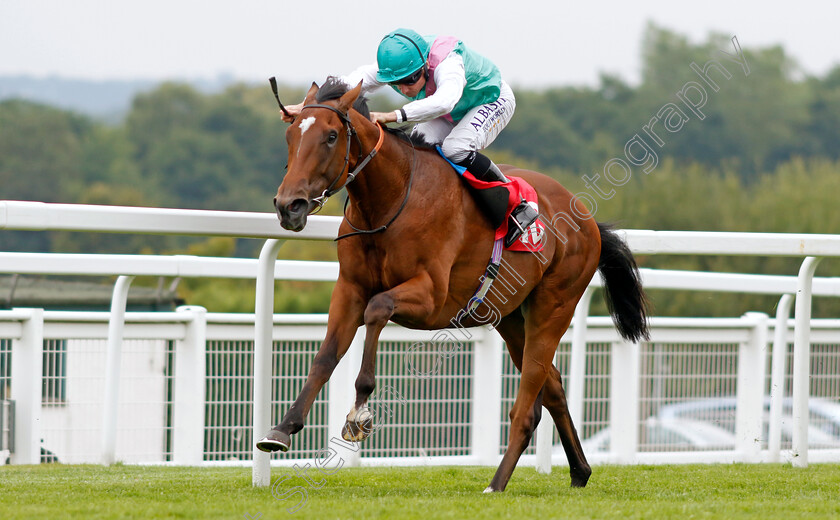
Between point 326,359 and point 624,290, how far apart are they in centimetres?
223

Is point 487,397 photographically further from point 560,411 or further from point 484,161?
point 484,161

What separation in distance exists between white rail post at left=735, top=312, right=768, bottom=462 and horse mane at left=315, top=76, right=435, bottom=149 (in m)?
3.44

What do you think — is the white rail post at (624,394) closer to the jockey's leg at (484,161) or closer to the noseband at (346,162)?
the jockey's leg at (484,161)

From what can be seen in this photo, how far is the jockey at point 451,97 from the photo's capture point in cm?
486

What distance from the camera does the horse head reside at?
4.26 m

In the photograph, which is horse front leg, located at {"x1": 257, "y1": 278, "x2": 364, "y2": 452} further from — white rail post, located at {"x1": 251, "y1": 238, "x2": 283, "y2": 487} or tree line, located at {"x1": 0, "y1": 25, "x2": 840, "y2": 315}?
tree line, located at {"x1": 0, "y1": 25, "x2": 840, "y2": 315}

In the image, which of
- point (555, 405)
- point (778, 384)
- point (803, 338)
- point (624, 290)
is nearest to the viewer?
point (555, 405)

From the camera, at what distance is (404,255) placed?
185 inches

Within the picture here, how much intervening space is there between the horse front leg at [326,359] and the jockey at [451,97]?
0.80 m

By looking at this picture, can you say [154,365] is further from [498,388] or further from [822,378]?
[822,378]

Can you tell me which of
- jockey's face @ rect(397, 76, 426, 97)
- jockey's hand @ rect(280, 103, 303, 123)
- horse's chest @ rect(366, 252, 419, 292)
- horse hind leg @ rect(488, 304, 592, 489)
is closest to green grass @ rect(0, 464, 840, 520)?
horse hind leg @ rect(488, 304, 592, 489)

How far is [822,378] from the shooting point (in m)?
7.88

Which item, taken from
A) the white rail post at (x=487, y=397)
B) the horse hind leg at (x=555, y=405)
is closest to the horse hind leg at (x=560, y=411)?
the horse hind leg at (x=555, y=405)

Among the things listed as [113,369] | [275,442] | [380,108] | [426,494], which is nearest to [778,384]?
[426,494]
